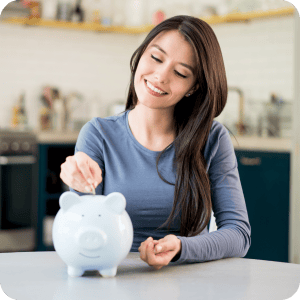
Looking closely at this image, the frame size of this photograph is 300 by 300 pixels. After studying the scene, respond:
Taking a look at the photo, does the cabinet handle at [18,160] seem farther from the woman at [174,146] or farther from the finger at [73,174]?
the finger at [73,174]

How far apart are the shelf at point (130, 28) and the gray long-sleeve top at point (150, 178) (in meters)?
2.70

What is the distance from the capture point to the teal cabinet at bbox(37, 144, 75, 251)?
4.26m

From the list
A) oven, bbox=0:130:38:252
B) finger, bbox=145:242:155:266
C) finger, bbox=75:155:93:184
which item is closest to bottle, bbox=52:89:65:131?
oven, bbox=0:130:38:252

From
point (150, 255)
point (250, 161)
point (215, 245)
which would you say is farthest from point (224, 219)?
point (250, 161)

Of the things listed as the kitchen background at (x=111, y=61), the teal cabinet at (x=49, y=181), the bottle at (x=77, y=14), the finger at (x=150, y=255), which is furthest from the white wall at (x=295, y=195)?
the finger at (x=150, y=255)

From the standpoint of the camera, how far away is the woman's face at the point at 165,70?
1.55 m

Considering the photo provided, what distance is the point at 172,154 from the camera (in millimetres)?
1699

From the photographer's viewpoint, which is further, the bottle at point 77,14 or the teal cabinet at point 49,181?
the bottle at point 77,14

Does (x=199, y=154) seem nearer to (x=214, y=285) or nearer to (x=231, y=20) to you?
(x=214, y=285)

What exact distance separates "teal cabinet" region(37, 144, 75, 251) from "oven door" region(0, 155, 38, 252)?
5cm

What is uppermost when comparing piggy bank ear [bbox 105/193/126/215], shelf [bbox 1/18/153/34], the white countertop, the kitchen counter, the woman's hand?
shelf [bbox 1/18/153/34]

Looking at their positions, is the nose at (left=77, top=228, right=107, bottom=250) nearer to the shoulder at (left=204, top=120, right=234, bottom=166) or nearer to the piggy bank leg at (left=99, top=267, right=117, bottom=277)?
the piggy bank leg at (left=99, top=267, right=117, bottom=277)

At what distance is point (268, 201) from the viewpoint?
372 cm

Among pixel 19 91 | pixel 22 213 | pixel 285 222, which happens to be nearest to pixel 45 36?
pixel 19 91
